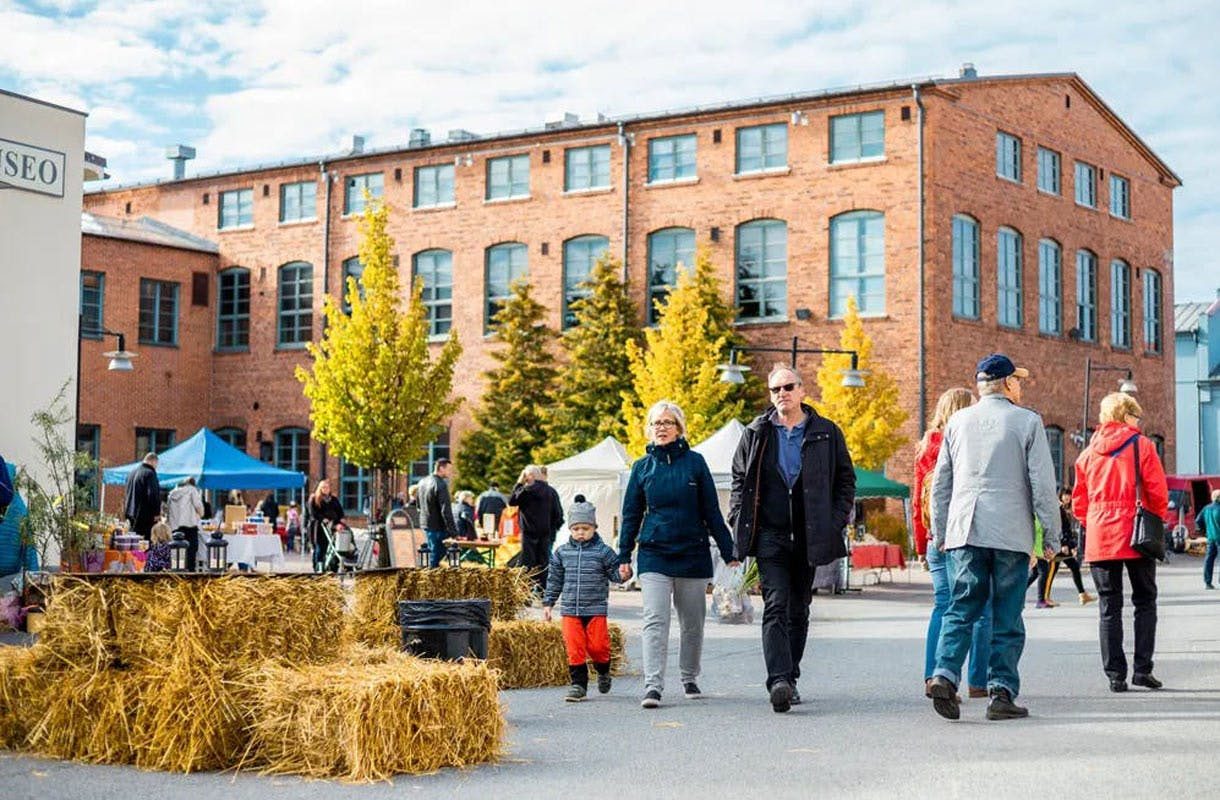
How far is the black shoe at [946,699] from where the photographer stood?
29.2ft

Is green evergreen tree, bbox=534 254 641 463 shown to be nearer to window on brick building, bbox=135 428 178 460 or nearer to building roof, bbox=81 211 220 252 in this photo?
window on brick building, bbox=135 428 178 460

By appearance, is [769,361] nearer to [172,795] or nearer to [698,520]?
[698,520]

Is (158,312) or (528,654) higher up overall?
(158,312)

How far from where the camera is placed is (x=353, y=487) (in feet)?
154

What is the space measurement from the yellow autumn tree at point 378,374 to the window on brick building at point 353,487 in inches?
268

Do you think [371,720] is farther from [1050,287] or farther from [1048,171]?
[1048,171]

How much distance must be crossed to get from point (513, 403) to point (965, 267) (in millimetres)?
11623

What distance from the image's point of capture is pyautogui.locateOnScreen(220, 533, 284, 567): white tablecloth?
26000 millimetres

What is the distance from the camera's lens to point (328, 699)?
7.57 m

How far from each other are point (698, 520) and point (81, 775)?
4023 mm

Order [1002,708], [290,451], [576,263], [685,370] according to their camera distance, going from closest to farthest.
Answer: [1002,708]
[685,370]
[576,263]
[290,451]

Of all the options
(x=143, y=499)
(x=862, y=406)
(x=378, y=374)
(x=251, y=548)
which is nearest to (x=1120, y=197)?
(x=862, y=406)

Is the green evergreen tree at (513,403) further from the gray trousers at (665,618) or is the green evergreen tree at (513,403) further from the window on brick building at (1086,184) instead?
the gray trousers at (665,618)

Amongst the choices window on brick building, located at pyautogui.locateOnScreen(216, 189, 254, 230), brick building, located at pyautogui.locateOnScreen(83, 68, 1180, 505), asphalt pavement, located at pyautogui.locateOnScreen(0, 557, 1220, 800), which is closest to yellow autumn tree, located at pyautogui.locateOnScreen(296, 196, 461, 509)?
brick building, located at pyautogui.locateOnScreen(83, 68, 1180, 505)
